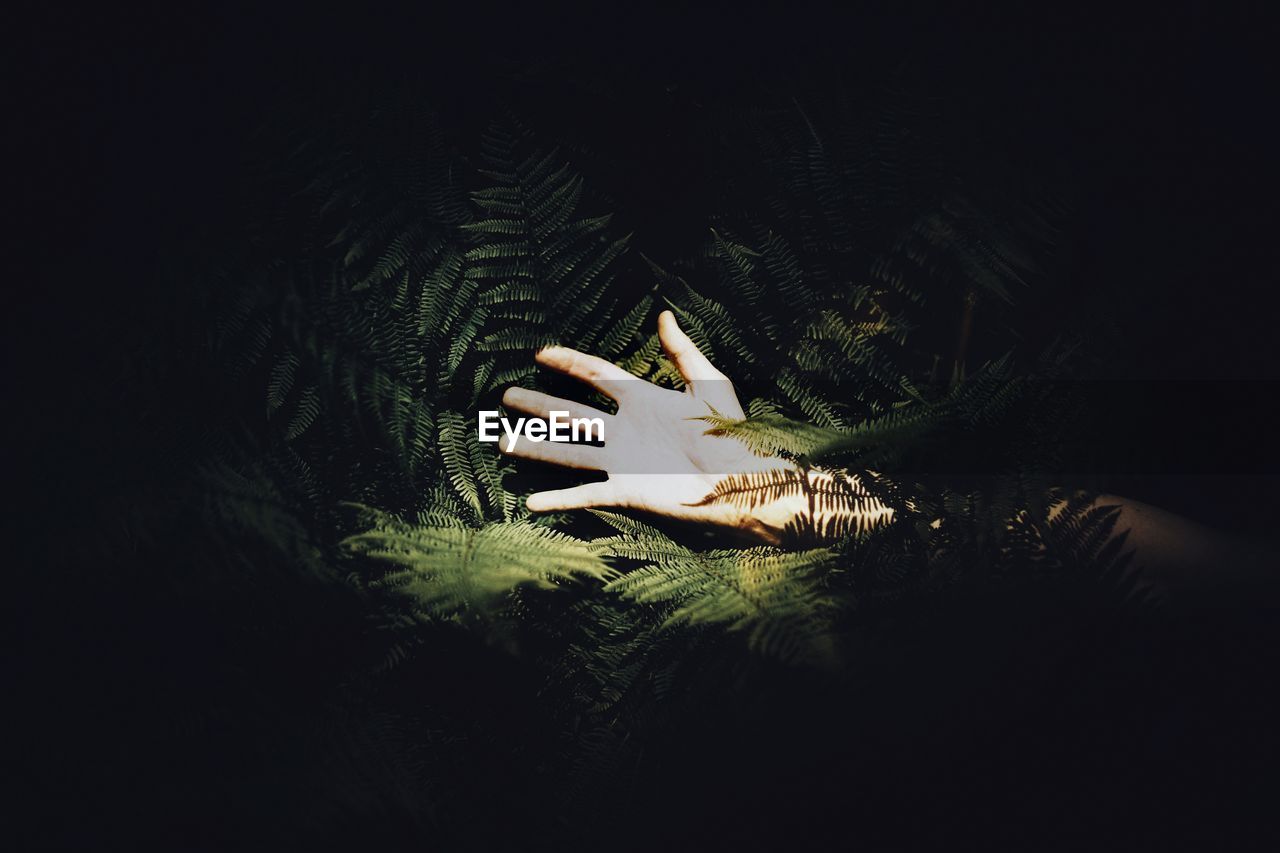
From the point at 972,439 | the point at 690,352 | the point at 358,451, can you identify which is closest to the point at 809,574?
the point at 972,439

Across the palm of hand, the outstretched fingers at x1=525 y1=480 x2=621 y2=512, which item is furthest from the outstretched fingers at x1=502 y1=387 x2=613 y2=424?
the outstretched fingers at x1=525 y1=480 x2=621 y2=512

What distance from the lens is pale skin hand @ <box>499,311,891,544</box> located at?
115 cm

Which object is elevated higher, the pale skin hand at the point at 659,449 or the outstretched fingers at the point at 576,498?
the pale skin hand at the point at 659,449

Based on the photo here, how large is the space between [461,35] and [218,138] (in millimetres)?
404

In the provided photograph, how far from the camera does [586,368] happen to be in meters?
1.18

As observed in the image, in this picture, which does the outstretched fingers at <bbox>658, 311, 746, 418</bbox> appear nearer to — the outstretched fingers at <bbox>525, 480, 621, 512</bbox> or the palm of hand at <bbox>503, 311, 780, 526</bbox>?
the palm of hand at <bbox>503, 311, 780, 526</bbox>

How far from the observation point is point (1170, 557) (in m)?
1.07

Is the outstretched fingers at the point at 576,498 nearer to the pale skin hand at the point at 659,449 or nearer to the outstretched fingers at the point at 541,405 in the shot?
the pale skin hand at the point at 659,449

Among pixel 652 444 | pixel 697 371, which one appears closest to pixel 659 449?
pixel 652 444

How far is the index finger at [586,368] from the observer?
1173 mm

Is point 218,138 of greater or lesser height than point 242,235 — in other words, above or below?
above

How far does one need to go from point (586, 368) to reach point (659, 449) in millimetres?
176

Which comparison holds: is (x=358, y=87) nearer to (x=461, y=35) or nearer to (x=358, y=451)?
(x=461, y=35)

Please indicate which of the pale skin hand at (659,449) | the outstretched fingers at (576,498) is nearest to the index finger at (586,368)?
the pale skin hand at (659,449)
